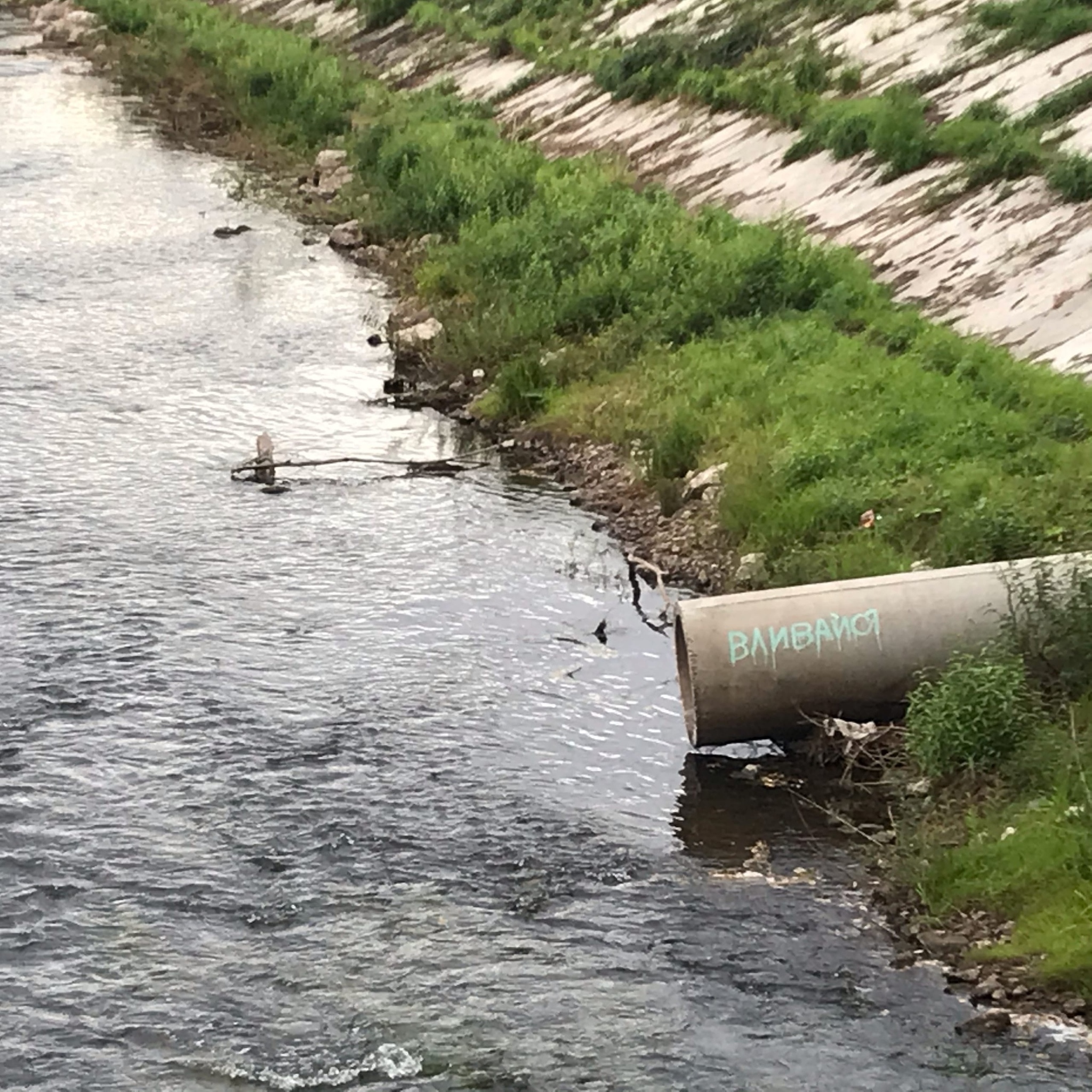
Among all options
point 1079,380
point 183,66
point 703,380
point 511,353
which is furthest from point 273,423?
point 183,66

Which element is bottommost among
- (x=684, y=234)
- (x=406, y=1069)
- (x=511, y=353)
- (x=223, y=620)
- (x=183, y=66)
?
(x=406, y=1069)

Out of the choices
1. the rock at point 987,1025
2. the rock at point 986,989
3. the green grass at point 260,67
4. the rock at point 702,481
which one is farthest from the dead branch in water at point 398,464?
the green grass at point 260,67

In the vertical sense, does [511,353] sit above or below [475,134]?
below

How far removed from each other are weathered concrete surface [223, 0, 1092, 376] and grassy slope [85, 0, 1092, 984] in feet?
1.86

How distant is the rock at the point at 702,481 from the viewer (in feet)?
44.5

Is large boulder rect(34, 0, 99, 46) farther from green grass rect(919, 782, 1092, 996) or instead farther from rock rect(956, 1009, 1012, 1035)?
rock rect(956, 1009, 1012, 1035)

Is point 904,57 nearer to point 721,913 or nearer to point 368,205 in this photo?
point 368,205

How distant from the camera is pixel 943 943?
8469 millimetres

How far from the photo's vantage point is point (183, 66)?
3312 centimetres

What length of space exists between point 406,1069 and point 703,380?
861 centimetres

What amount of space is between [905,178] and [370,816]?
1136 cm

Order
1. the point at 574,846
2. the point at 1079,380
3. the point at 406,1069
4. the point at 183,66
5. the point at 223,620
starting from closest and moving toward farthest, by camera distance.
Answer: the point at 406,1069, the point at 574,846, the point at 223,620, the point at 1079,380, the point at 183,66

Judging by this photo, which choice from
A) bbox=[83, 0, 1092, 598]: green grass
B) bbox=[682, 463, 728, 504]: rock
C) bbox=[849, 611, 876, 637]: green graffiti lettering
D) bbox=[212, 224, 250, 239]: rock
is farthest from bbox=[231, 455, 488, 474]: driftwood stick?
bbox=[212, 224, 250, 239]: rock

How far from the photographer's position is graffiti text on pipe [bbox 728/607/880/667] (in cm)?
980
